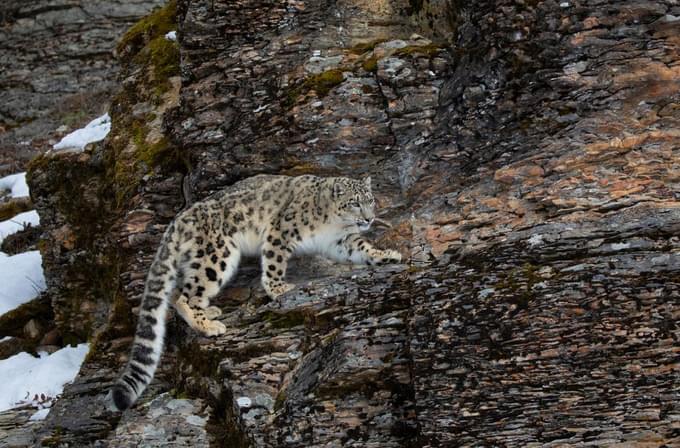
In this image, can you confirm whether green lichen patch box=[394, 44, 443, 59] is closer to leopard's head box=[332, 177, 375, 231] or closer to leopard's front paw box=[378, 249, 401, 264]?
leopard's head box=[332, 177, 375, 231]

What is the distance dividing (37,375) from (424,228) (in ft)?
22.0

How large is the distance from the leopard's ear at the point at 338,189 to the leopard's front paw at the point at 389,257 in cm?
92

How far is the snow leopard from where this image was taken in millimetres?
10211

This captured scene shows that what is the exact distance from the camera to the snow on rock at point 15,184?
71.8 feet

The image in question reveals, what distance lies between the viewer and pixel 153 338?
10.1 m

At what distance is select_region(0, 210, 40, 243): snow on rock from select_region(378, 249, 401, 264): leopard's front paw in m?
10.8

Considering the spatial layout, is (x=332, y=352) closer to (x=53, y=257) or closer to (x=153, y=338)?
(x=153, y=338)

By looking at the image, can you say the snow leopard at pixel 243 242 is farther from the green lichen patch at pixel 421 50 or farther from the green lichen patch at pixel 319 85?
the green lichen patch at pixel 421 50

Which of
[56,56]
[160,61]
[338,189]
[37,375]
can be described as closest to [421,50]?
[338,189]

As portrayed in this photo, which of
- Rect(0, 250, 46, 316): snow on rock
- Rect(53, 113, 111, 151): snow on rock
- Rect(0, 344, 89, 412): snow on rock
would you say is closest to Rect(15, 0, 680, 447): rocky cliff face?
Rect(0, 344, 89, 412): snow on rock

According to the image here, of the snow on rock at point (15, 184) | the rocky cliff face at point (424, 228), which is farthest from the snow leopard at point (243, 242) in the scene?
the snow on rock at point (15, 184)

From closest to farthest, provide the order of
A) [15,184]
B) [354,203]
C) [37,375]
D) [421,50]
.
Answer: [354,203], [421,50], [37,375], [15,184]

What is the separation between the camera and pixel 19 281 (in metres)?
16.1

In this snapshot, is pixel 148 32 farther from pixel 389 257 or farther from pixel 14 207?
pixel 389 257
